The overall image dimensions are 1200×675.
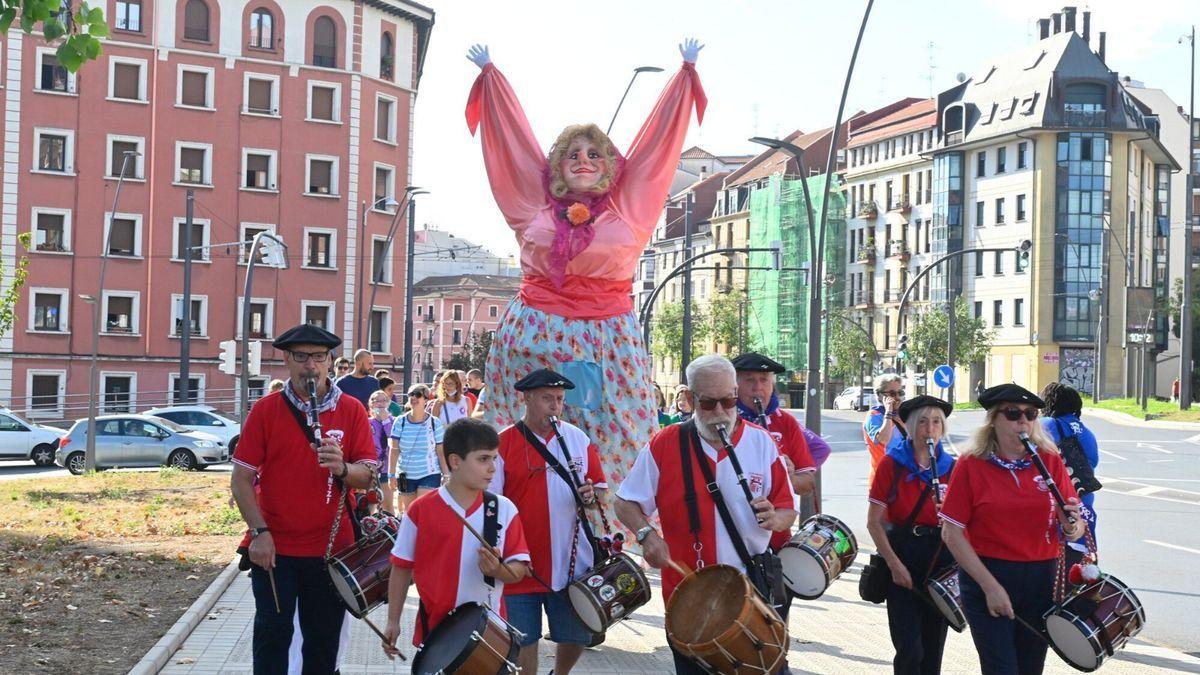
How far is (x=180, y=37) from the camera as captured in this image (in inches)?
2501

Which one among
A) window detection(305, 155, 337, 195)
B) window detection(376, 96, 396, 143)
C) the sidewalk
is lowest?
the sidewalk

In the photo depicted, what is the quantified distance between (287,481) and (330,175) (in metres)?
59.9

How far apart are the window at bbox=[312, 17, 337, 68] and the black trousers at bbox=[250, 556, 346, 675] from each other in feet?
200

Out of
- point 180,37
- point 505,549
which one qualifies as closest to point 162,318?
point 180,37

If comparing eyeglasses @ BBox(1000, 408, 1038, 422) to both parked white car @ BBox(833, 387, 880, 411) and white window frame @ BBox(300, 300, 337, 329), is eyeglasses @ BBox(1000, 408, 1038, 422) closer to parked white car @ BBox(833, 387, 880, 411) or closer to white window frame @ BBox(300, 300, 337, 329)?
white window frame @ BBox(300, 300, 337, 329)

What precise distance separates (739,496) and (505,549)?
0.95m

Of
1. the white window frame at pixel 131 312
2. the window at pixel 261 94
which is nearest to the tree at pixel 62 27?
the white window frame at pixel 131 312

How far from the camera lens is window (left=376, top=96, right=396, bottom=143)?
222 ft

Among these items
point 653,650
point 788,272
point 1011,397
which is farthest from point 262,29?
point 1011,397

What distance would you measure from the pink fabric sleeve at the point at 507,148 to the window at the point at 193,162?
53.2m

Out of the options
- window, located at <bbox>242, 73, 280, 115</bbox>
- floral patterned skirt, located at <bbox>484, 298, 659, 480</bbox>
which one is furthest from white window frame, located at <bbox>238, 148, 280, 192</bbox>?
floral patterned skirt, located at <bbox>484, 298, 659, 480</bbox>

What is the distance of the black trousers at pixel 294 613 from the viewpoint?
7.14 metres

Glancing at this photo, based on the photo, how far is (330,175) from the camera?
65.8 m

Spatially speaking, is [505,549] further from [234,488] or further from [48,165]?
[48,165]
